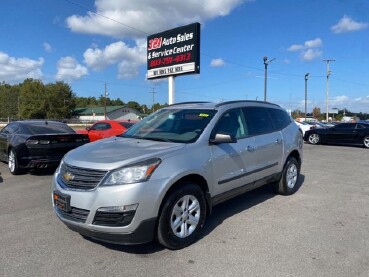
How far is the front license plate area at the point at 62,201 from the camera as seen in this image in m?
3.99

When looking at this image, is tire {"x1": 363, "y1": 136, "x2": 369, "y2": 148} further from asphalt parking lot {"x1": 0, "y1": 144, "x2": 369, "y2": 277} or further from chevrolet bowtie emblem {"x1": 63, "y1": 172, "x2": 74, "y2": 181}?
chevrolet bowtie emblem {"x1": 63, "y1": 172, "x2": 74, "y2": 181}

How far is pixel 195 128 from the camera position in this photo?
4.93m

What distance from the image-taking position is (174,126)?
521 cm

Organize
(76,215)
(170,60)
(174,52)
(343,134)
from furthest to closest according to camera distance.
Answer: (343,134)
(170,60)
(174,52)
(76,215)

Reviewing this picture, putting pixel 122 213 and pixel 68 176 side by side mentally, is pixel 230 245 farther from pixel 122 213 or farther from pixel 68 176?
pixel 68 176

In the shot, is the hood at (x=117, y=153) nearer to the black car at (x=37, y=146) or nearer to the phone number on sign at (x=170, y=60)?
the black car at (x=37, y=146)

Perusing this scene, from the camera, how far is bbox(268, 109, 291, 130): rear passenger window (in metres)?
6.60

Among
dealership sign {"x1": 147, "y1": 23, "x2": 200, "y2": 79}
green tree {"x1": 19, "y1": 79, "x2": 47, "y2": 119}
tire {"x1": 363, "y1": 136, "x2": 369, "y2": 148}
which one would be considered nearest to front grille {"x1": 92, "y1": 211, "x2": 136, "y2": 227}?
dealership sign {"x1": 147, "y1": 23, "x2": 200, "y2": 79}

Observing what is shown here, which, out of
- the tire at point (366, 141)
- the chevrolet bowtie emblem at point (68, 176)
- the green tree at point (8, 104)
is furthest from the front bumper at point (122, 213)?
the green tree at point (8, 104)

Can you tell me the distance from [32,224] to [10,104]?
124 metres

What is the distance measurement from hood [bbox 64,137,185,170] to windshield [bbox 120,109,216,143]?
0.27m

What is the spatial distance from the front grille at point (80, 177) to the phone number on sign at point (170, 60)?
13.7 meters

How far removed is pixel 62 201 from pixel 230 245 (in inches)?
81.8

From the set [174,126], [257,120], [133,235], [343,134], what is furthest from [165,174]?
[343,134]
